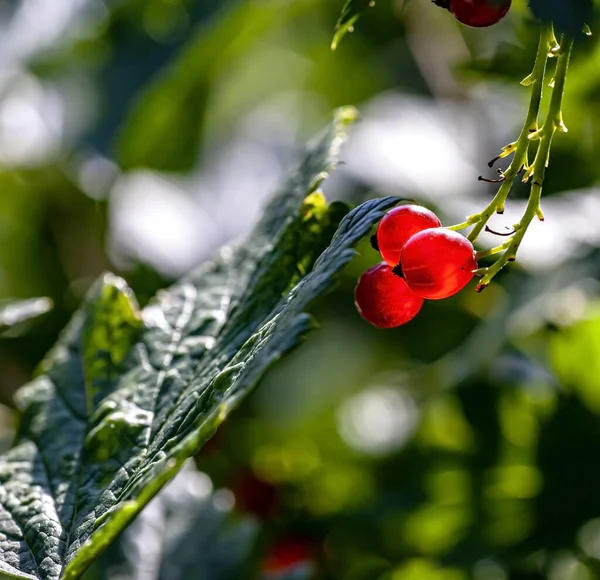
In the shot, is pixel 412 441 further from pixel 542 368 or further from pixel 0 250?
pixel 0 250

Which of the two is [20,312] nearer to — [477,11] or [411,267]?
[411,267]

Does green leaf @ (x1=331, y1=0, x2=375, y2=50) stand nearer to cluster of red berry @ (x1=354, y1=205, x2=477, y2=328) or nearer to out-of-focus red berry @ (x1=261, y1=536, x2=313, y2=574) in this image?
cluster of red berry @ (x1=354, y1=205, x2=477, y2=328)

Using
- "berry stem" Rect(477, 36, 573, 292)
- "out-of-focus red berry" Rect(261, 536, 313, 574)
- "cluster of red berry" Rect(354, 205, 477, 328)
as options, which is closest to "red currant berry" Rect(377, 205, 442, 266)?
"cluster of red berry" Rect(354, 205, 477, 328)

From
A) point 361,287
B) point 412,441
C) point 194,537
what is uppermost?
point 361,287

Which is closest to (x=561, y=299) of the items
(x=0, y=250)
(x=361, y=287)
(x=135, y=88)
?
(x=361, y=287)

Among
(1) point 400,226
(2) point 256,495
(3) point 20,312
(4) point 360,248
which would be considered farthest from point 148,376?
(2) point 256,495

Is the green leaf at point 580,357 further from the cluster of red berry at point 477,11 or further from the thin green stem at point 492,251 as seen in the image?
the cluster of red berry at point 477,11
